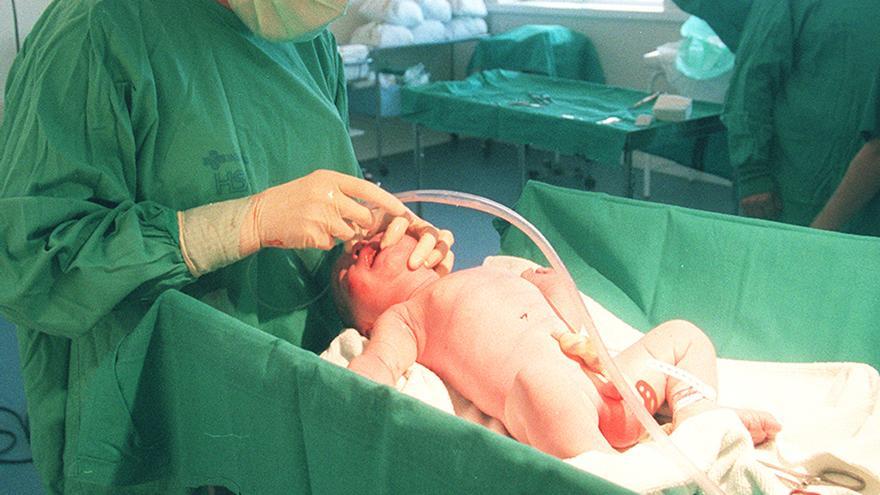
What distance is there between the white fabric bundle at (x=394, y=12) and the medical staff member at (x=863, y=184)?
3324 mm

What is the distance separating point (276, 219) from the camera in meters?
1.38

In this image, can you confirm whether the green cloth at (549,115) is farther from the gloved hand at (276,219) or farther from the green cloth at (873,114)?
the gloved hand at (276,219)

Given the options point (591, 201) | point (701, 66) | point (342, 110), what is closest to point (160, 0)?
point (342, 110)

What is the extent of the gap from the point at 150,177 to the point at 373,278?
20.0 inches

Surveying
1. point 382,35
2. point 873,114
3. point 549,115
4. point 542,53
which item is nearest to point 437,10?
point 382,35

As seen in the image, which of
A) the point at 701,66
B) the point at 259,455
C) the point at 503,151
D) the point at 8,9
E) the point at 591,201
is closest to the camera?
the point at 259,455

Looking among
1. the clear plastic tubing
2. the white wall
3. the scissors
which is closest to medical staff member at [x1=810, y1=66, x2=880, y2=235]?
the clear plastic tubing

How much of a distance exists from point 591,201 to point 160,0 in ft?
3.23

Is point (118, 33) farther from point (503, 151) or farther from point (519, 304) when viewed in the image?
point (503, 151)

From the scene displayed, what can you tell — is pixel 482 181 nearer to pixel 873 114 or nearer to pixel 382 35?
pixel 382 35

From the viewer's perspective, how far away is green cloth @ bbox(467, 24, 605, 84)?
5.42 meters

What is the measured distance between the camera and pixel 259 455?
4.38ft

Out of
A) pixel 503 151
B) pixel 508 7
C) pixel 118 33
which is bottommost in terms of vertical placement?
pixel 503 151

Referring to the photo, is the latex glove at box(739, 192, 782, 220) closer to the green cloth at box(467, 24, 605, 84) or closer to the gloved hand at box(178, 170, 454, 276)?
the gloved hand at box(178, 170, 454, 276)
